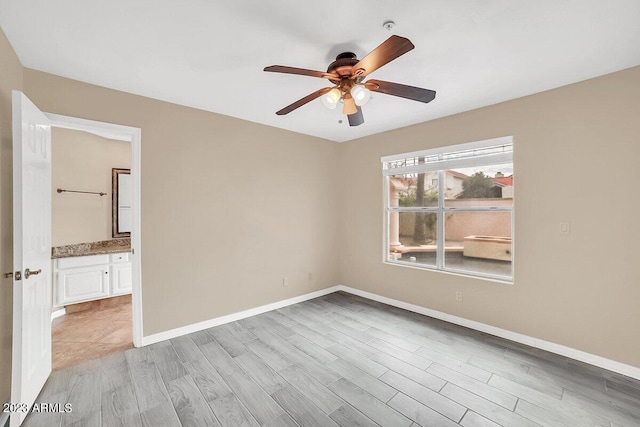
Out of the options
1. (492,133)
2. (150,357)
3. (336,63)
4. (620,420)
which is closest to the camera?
(620,420)

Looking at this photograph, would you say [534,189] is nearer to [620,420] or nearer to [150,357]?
[620,420]

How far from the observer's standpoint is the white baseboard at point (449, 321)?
2.40 meters

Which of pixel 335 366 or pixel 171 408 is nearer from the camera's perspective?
pixel 171 408

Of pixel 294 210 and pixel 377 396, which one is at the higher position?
pixel 294 210

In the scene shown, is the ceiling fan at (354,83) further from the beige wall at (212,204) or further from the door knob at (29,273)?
the door knob at (29,273)

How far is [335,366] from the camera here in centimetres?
247

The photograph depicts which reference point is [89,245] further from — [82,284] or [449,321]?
[449,321]

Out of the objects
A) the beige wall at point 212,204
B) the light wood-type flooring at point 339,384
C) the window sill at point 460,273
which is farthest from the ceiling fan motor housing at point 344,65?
the window sill at point 460,273

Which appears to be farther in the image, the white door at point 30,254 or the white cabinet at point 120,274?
the white cabinet at point 120,274

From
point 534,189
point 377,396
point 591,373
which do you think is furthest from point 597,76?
point 377,396

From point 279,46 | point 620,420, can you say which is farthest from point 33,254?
point 620,420

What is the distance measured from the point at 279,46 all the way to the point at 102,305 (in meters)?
4.42

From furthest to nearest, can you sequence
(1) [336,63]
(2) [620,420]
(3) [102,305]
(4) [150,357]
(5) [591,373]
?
(3) [102,305] < (4) [150,357] < (5) [591,373] < (1) [336,63] < (2) [620,420]

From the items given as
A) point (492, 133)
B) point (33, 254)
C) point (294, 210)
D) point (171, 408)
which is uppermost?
point (492, 133)
